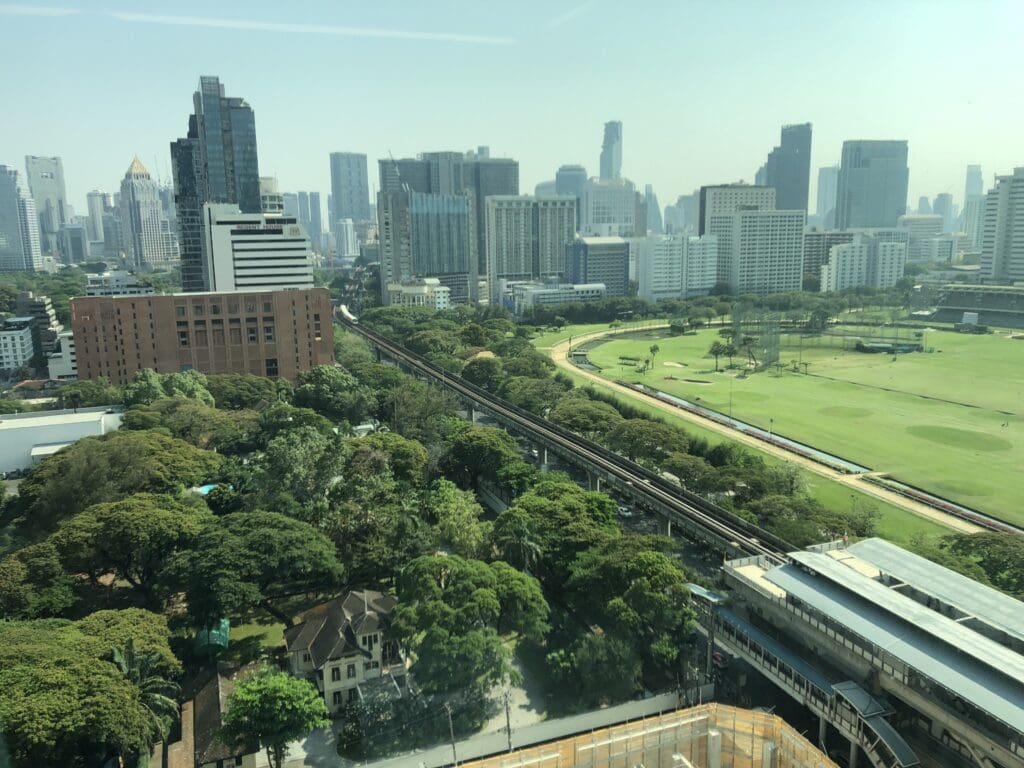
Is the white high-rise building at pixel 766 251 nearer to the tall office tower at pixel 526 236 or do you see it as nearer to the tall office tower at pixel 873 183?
the tall office tower at pixel 526 236

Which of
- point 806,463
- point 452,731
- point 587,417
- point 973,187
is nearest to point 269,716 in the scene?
point 452,731

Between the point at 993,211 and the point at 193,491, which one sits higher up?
the point at 993,211

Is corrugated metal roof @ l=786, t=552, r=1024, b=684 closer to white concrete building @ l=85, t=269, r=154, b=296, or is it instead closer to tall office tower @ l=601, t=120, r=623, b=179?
white concrete building @ l=85, t=269, r=154, b=296

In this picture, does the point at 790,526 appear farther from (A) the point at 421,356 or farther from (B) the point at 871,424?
(A) the point at 421,356

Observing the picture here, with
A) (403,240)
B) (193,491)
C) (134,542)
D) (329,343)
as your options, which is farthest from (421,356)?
(403,240)

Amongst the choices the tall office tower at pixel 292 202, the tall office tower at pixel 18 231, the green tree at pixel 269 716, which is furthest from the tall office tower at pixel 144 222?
the green tree at pixel 269 716
